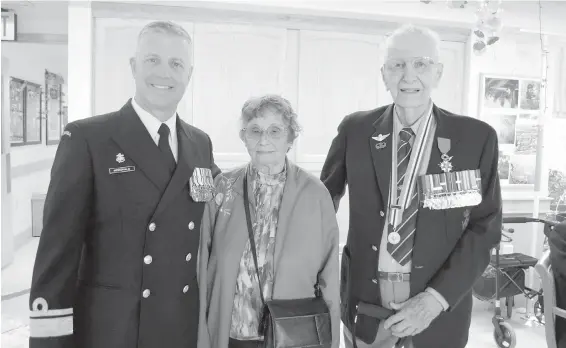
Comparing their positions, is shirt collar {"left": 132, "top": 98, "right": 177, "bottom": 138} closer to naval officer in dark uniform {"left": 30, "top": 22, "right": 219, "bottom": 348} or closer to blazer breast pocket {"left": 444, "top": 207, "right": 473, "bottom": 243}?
naval officer in dark uniform {"left": 30, "top": 22, "right": 219, "bottom": 348}

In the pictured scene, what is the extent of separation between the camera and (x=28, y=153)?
682 cm

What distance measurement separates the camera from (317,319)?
1.48 m

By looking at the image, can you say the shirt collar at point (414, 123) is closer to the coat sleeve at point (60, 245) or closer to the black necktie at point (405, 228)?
the black necktie at point (405, 228)

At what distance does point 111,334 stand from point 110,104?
280 centimetres

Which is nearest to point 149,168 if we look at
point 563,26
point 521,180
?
point 521,180

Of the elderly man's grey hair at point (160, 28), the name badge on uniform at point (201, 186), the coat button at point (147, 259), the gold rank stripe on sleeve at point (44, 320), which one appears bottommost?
the gold rank stripe on sleeve at point (44, 320)

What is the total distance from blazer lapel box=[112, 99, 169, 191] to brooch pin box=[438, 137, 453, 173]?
931 mm

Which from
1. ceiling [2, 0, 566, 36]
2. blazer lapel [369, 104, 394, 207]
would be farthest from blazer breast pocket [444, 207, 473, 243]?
ceiling [2, 0, 566, 36]

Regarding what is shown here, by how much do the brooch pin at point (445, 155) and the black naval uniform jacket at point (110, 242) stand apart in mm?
864

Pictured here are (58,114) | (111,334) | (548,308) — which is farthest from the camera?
(58,114)

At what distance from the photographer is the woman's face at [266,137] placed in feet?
5.01

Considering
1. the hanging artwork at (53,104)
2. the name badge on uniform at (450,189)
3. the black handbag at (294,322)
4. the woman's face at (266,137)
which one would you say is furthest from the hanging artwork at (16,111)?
the name badge on uniform at (450,189)

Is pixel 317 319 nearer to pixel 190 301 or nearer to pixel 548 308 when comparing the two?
pixel 190 301

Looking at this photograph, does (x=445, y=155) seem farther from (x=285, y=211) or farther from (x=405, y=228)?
(x=285, y=211)
